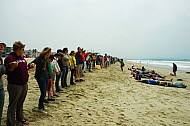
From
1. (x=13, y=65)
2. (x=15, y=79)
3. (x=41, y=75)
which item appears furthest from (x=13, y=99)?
(x=41, y=75)

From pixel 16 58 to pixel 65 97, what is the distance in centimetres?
325

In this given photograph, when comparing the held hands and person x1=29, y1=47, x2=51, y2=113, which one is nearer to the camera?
the held hands

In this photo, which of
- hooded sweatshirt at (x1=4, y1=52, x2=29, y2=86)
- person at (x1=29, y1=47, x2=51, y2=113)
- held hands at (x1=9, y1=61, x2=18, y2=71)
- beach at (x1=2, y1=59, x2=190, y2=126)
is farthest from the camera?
person at (x1=29, y1=47, x2=51, y2=113)

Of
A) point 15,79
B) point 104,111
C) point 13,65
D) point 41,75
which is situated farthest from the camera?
point 104,111

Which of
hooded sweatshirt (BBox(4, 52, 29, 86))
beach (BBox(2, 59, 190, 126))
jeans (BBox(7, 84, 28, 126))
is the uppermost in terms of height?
hooded sweatshirt (BBox(4, 52, 29, 86))

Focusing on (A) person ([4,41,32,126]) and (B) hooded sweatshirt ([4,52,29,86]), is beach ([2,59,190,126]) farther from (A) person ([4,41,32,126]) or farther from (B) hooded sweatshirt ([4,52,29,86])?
(B) hooded sweatshirt ([4,52,29,86])

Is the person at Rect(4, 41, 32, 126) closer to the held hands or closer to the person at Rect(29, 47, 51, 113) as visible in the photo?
the held hands

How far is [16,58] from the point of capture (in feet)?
12.5

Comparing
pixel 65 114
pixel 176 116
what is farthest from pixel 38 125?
pixel 176 116

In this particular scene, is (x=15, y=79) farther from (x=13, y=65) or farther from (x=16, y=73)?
(x=13, y=65)

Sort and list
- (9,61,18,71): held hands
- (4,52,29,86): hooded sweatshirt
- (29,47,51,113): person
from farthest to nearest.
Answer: (29,47,51,113): person < (4,52,29,86): hooded sweatshirt < (9,61,18,71): held hands

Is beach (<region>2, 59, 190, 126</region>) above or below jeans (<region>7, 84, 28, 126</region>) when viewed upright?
below

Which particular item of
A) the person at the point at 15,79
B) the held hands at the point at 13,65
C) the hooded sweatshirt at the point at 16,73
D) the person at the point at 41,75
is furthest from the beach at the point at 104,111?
the held hands at the point at 13,65

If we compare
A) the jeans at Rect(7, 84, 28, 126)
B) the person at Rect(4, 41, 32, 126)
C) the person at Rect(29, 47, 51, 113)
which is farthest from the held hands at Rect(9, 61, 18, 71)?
the person at Rect(29, 47, 51, 113)
